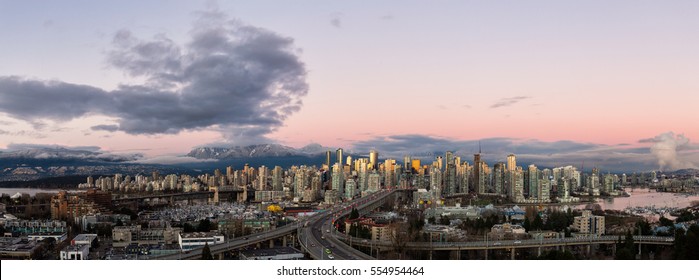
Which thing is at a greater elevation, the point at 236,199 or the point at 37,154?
the point at 37,154

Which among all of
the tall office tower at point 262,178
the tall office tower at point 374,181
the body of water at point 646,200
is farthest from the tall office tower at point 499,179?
the tall office tower at point 262,178

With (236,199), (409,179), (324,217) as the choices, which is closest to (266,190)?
(236,199)

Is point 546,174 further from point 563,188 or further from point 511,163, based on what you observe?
point 511,163

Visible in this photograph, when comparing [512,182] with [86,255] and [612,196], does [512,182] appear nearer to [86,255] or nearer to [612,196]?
[612,196]

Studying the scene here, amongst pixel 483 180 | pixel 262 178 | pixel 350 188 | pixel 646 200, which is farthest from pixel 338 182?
pixel 646 200

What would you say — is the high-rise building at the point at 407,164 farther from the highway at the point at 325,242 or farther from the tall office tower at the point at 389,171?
the highway at the point at 325,242

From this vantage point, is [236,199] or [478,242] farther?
[236,199]

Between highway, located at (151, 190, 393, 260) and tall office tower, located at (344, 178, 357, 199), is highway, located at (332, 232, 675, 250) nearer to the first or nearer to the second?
highway, located at (151, 190, 393, 260)
